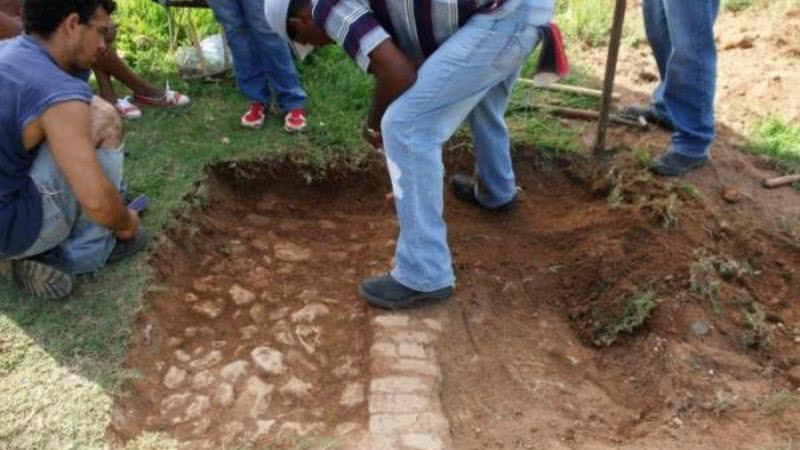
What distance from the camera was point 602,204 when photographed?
150 inches

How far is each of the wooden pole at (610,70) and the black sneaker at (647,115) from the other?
39 cm

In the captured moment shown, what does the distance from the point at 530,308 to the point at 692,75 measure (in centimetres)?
146

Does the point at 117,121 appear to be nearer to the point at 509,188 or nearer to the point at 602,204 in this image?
the point at 509,188

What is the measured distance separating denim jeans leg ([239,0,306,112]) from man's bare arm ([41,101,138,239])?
155 cm

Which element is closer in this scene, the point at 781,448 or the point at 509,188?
the point at 781,448

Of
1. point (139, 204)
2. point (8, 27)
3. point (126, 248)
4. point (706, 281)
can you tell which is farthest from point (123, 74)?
point (706, 281)

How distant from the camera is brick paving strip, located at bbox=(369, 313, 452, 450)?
2.57m

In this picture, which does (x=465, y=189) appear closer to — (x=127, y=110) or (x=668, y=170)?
(x=668, y=170)

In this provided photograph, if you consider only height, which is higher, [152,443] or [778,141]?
[152,443]

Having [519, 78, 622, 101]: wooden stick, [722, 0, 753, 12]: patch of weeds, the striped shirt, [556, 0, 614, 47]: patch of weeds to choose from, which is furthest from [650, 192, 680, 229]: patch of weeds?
[722, 0, 753, 12]: patch of weeds

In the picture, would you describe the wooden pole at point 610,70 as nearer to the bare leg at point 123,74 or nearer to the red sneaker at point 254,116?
the red sneaker at point 254,116

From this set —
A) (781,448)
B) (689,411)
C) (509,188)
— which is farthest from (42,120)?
(781,448)

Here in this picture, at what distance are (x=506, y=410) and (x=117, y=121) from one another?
188 cm

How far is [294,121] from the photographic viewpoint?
14.1 feet
